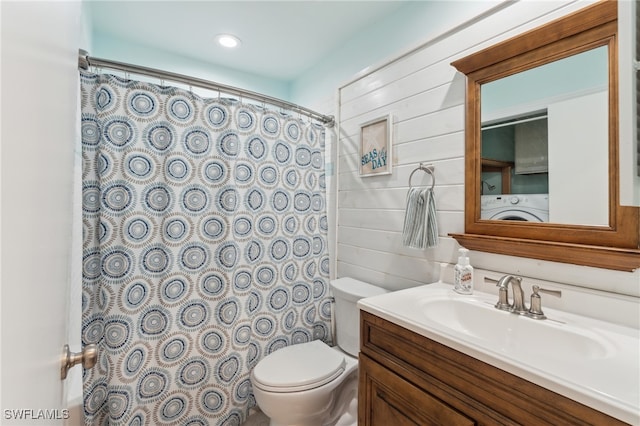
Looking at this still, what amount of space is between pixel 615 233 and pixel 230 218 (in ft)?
5.21

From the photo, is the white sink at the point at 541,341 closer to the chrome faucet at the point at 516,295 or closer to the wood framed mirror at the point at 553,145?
the chrome faucet at the point at 516,295

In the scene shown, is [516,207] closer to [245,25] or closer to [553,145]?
[553,145]

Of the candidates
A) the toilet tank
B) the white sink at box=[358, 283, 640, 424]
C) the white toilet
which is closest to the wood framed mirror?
the white sink at box=[358, 283, 640, 424]

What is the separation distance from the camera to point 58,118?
0.49 m

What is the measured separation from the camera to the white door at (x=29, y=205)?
9.8 inches

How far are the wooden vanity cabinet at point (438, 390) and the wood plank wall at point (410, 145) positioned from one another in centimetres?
53

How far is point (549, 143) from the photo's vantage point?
40.3 inches

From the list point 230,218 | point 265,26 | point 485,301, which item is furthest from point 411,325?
point 265,26

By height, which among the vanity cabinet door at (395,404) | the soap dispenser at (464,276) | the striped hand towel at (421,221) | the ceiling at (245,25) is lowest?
the vanity cabinet door at (395,404)

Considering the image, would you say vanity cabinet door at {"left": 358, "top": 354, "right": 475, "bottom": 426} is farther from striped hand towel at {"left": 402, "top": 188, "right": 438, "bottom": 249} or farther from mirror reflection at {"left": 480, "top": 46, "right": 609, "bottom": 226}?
mirror reflection at {"left": 480, "top": 46, "right": 609, "bottom": 226}

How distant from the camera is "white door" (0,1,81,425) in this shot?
0.25 metres

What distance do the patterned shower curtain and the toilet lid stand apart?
9.3 inches

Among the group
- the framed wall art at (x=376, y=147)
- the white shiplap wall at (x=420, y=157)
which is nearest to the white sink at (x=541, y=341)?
the white shiplap wall at (x=420, y=157)

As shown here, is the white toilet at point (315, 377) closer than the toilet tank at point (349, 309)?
Yes
